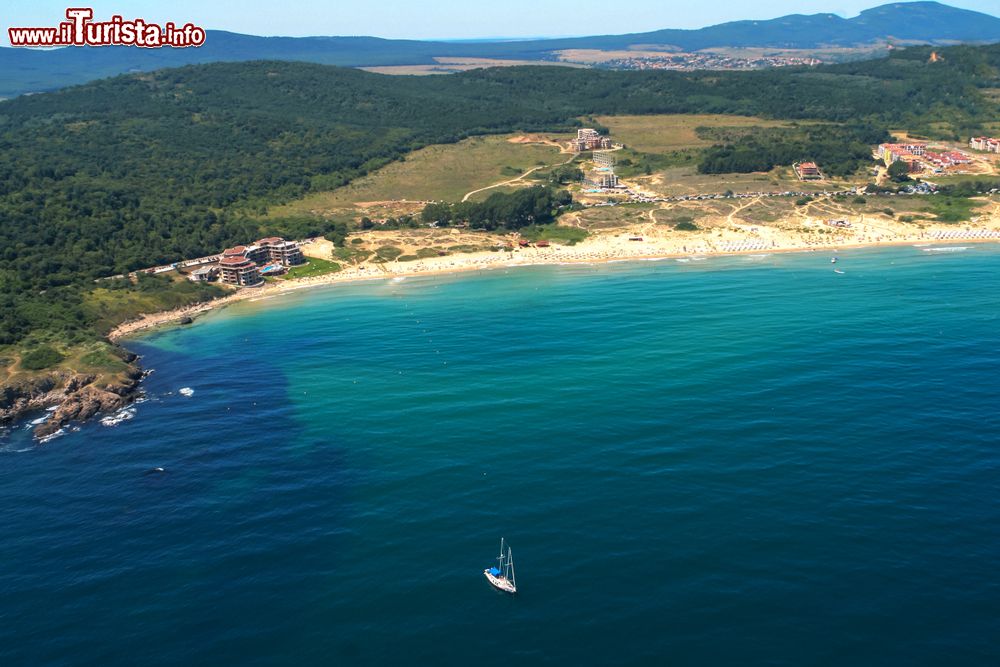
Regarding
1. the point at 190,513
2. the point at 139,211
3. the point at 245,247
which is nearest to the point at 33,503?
the point at 190,513

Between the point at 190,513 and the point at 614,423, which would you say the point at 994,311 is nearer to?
the point at 614,423

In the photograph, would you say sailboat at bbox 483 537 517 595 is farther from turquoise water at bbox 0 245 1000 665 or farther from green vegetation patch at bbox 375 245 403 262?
green vegetation patch at bbox 375 245 403 262

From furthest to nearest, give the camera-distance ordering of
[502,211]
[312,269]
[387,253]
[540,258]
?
[502,211]
[387,253]
[540,258]
[312,269]

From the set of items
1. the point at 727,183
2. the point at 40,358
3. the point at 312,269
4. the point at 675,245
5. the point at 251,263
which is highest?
the point at 727,183

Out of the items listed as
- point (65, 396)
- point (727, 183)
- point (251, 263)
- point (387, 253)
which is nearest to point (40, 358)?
point (65, 396)

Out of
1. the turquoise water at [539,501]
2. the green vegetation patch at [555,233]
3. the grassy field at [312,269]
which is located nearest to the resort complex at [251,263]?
the grassy field at [312,269]

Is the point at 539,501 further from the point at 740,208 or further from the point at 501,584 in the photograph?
the point at 740,208

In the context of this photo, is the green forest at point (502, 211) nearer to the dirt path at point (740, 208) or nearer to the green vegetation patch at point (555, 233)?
the green vegetation patch at point (555, 233)
